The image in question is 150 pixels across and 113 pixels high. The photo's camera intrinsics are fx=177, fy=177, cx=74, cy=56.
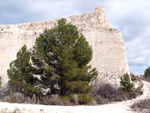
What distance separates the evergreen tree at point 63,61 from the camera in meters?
12.4

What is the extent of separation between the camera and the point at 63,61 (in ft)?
41.3

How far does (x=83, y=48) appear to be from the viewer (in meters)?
13.7

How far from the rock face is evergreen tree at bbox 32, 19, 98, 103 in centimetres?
1224

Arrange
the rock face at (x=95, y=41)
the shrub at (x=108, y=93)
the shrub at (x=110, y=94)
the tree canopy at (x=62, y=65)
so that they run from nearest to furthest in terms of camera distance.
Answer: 1. the tree canopy at (x=62, y=65)
2. the shrub at (x=108, y=93)
3. the shrub at (x=110, y=94)
4. the rock face at (x=95, y=41)

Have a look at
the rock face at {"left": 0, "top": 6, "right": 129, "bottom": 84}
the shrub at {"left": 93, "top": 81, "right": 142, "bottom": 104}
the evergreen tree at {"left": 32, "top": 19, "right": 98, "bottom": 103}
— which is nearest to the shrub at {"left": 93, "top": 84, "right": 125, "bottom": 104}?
the shrub at {"left": 93, "top": 81, "right": 142, "bottom": 104}

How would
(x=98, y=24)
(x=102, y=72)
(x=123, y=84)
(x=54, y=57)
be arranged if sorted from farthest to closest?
(x=98, y=24) < (x=102, y=72) < (x=123, y=84) < (x=54, y=57)

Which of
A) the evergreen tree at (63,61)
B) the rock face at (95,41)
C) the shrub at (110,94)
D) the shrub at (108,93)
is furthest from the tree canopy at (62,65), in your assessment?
the rock face at (95,41)

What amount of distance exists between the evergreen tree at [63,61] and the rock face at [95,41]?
1224 cm

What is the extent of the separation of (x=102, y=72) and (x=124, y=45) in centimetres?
648

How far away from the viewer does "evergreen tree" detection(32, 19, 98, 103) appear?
12.4 m

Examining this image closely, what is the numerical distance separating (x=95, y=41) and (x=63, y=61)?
57.0ft

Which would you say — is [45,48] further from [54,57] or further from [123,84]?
Result: [123,84]

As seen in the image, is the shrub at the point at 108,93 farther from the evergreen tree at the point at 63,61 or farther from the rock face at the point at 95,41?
the evergreen tree at the point at 63,61

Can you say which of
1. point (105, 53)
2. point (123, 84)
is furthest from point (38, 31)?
point (123, 84)
